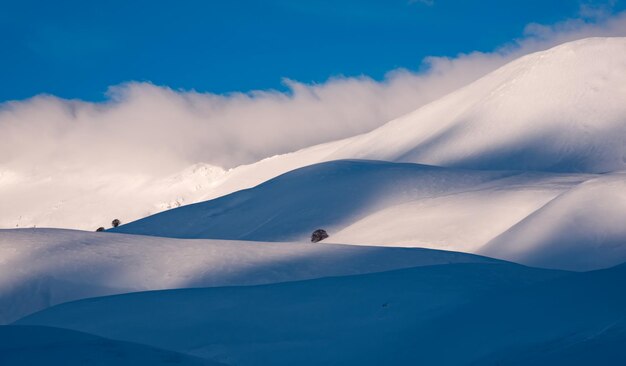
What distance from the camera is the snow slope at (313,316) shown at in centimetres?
1329

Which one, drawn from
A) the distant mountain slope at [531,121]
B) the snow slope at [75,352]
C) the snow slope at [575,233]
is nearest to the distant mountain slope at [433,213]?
the snow slope at [575,233]

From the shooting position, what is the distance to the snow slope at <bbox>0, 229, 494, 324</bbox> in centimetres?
1788

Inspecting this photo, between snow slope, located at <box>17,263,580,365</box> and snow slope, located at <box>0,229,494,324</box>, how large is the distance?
1110 mm

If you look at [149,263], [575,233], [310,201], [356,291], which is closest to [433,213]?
[575,233]

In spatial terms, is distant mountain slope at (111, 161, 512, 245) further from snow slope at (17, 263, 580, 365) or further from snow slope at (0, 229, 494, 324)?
snow slope at (17, 263, 580, 365)

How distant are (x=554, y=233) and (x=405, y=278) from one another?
762 centimetres

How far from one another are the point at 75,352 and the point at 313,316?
4.37 m

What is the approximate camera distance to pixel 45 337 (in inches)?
532

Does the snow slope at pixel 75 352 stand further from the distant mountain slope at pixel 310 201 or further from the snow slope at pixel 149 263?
the distant mountain slope at pixel 310 201

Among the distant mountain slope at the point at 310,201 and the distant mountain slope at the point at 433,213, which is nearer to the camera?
the distant mountain slope at the point at 433,213

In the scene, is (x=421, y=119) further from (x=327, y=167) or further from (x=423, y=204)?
(x=423, y=204)

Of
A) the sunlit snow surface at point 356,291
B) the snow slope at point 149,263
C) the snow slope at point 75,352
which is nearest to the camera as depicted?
the snow slope at point 75,352

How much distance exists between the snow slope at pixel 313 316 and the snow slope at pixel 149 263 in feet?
3.64

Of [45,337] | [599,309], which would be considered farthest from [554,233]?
[45,337]
